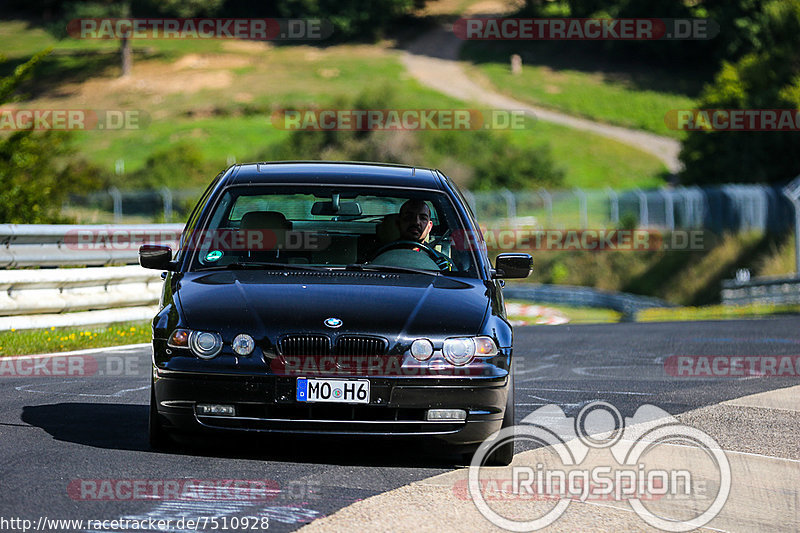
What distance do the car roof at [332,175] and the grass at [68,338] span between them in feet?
14.6

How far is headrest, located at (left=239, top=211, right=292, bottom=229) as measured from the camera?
7633 mm

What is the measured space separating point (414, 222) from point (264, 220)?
905mm

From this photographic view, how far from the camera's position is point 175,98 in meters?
97.8

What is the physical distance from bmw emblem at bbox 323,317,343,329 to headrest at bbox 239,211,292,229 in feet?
4.74

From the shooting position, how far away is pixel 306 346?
20.5 feet

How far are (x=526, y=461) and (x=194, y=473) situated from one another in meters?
1.79

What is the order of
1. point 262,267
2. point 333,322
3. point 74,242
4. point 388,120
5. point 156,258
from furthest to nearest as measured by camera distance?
point 388,120, point 74,242, point 156,258, point 262,267, point 333,322

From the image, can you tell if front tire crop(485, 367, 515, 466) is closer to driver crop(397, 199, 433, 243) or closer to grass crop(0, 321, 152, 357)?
driver crop(397, 199, 433, 243)

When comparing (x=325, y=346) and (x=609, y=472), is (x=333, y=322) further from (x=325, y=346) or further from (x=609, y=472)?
(x=609, y=472)

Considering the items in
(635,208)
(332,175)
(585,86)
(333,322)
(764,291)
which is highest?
(585,86)

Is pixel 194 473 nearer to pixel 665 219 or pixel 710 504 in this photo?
pixel 710 504


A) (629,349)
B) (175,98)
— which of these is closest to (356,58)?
(175,98)

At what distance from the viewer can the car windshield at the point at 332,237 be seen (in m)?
7.40

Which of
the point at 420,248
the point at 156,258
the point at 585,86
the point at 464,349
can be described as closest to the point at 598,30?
the point at 585,86
